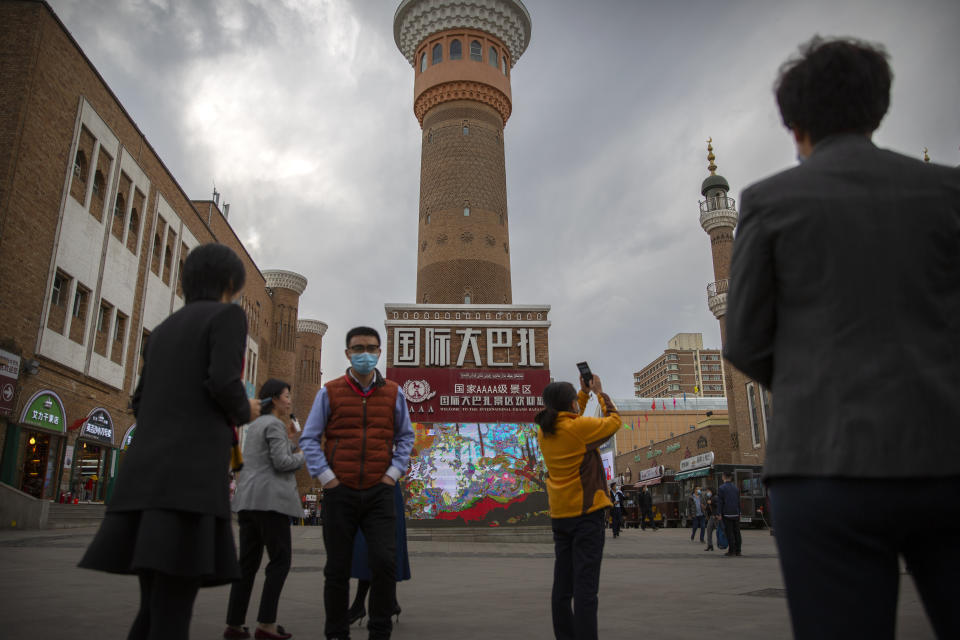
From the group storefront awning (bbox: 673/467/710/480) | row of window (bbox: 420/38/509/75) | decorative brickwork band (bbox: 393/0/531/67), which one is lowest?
storefront awning (bbox: 673/467/710/480)

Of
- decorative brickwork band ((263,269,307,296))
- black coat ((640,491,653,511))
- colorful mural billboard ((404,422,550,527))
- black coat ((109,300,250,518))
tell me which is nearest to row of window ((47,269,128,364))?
colorful mural billboard ((404,422,550,527))

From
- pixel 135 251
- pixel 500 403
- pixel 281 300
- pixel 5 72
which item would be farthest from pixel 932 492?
pixel 281 300

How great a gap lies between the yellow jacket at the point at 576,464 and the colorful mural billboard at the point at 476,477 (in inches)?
683

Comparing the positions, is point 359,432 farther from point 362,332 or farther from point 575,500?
point 575,500

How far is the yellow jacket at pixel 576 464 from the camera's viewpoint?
4.04m

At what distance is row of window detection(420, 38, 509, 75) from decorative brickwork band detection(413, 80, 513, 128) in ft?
5.40

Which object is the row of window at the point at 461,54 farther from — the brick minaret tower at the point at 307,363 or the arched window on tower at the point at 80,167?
the brick minaret tower at the point at 307,363

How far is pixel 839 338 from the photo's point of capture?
1.51 meters

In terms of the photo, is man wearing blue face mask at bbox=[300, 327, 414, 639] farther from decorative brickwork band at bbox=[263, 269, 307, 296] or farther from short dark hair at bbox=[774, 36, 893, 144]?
decorative brickwork band at bbox=[263, 269, 307, 296]

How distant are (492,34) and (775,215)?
3493 centimetres

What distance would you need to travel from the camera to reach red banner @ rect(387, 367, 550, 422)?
73.8ft

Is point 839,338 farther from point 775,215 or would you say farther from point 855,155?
point 855,155

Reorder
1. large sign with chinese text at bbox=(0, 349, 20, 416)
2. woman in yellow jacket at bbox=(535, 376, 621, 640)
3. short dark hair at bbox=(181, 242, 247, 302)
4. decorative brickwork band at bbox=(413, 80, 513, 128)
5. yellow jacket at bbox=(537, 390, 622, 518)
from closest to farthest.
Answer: short dark hair at bbox=(181, 242, 247, 302)
woman in yellow jacket at bbox=(535, 376, 621, 640)
yellow jacket at bbox=(537, 390, 622, 518)
large sign with chinese text at bbox=(0, 349, 20, 416)
decorative brickwork band at bbox=(413, 80, 513, 128)

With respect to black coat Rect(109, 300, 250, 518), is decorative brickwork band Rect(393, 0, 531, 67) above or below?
above
